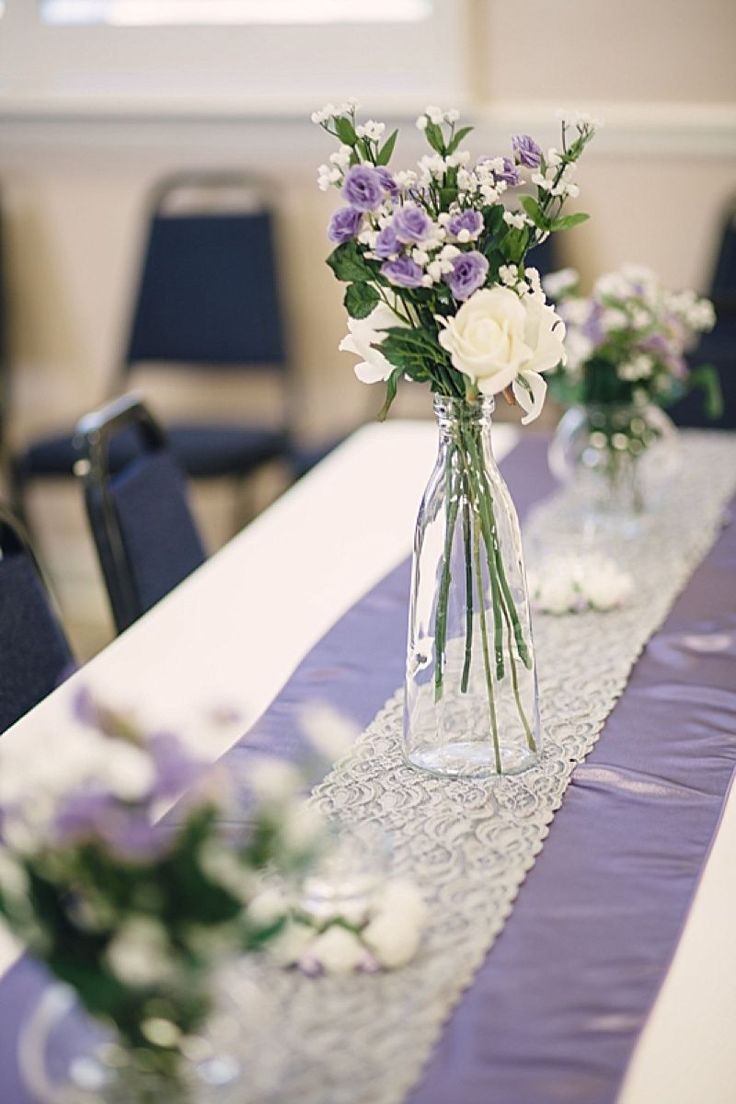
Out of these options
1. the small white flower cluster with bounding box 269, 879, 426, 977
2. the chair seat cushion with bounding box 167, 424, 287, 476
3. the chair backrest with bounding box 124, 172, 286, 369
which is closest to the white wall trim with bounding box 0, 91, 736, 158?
the chair backrest with bounding box 124, 172, 286, 369

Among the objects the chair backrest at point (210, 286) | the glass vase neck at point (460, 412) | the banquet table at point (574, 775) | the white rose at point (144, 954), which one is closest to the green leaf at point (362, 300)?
the glass vase neck at point (460, 412)

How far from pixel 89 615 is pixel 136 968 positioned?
11.0 ft

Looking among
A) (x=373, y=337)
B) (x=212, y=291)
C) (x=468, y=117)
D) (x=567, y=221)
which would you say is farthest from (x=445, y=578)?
(x=212, y=291)

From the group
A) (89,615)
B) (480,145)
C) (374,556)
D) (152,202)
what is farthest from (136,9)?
(374,556)

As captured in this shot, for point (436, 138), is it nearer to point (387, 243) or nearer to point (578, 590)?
point (387, 243)

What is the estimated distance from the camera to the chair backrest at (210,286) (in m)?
3.75

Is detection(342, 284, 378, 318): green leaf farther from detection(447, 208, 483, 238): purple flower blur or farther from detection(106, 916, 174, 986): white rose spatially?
detection(106, 916, 174, 986): white rose

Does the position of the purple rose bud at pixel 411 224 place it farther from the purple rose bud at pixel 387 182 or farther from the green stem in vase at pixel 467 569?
the green stem in vase at pixel 467 569

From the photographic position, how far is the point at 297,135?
12.3 ft

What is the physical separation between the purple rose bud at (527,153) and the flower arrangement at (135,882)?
2.22ft

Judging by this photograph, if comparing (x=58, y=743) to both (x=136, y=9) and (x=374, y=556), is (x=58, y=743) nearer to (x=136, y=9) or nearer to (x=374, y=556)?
(x=374, y=556)

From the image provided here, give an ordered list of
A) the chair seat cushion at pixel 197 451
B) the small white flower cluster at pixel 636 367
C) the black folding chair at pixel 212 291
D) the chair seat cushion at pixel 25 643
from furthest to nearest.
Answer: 1. the black folding chair at pixel 212 291
2. the chair seat cushion at pixel 197 451
3. the small white flower cluster at pixel 636 367
4. the chair seat cushion at pixel 25 643

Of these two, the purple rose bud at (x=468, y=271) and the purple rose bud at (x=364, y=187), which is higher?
the purple rose bud at (x=364, y=187)

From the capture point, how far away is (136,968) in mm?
819
